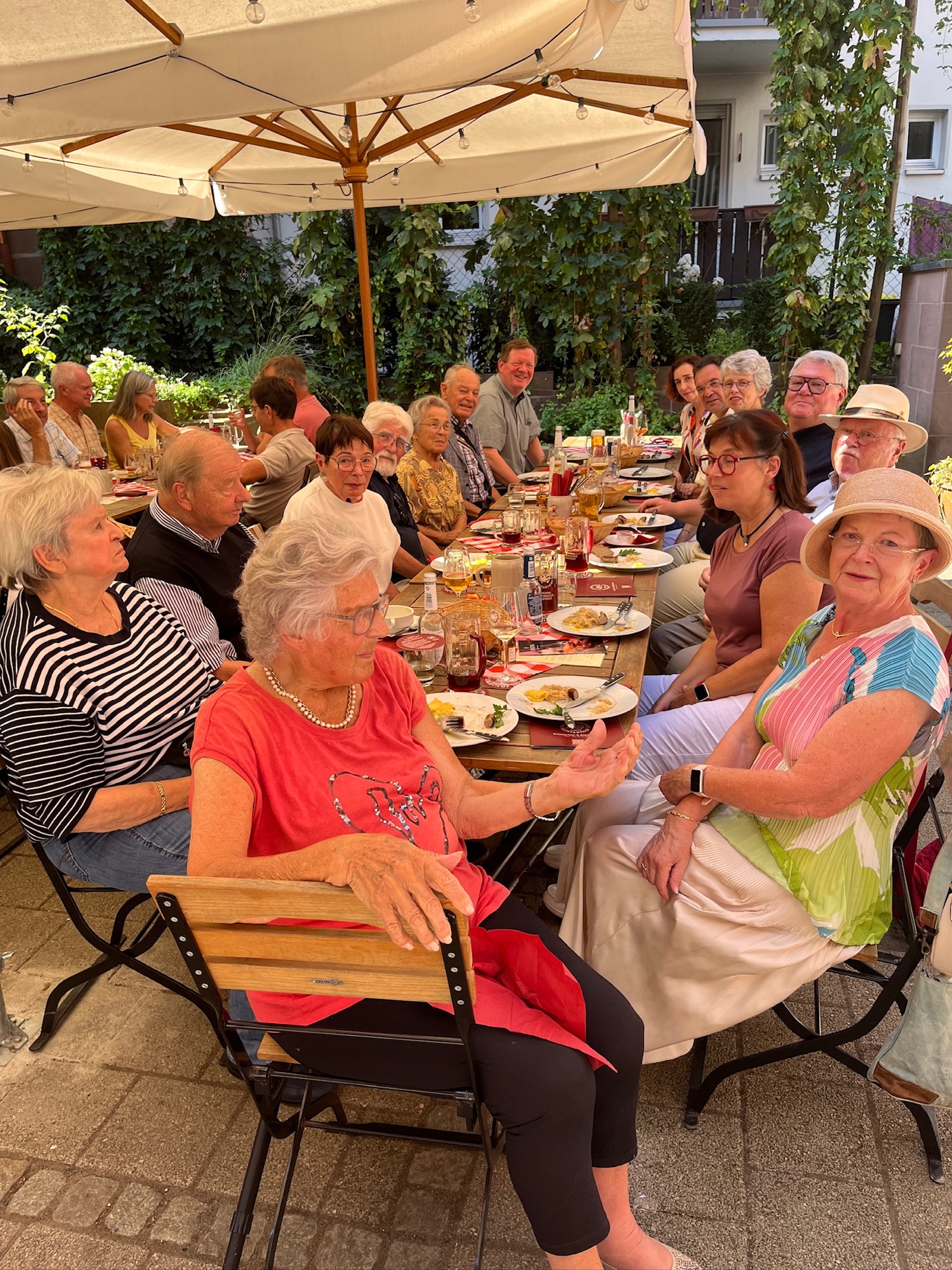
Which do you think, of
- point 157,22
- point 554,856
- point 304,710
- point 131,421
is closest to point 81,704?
point 304,710

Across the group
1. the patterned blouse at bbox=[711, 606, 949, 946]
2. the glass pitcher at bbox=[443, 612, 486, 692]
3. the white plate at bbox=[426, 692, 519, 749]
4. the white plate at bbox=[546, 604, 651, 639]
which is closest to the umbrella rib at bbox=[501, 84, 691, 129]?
the white plate at bbox=[546, 604, 651, 639]

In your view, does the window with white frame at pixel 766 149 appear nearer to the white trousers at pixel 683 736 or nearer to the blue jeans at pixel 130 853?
the white trousers at pixel 683 736

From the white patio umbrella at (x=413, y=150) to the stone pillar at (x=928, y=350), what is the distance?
4.92 m

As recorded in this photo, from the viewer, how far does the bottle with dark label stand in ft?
10.5

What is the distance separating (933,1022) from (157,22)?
324cm

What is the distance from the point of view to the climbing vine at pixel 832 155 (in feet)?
30.7

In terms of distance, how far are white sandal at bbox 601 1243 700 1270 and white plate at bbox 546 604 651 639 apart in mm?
1677

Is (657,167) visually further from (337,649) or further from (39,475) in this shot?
(337,649)

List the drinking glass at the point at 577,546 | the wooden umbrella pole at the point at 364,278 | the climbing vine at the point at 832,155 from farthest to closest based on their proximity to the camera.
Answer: the climbing vine at the point at 832,155 → the wooden umbrella pole at the point at 364,278 → the drinking glass at the point at 577,546

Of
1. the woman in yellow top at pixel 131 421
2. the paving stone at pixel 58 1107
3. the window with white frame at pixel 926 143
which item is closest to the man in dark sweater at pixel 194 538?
the paving stone at pixel 58 1107

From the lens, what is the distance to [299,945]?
1.55 m

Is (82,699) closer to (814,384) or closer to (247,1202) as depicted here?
(247,1202)

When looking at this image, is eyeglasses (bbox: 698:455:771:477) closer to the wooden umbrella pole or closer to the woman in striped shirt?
the woman in striped shirt

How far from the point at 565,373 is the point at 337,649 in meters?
10.3
